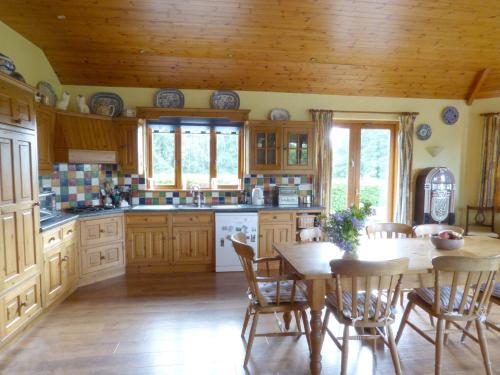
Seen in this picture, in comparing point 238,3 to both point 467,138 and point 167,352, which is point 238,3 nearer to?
point 167,352

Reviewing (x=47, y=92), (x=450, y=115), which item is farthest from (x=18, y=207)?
(x=450, y=115)

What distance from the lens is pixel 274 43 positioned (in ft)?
12.4

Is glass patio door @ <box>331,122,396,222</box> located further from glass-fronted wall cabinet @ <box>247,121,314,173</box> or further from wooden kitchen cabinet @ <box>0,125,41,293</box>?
wooden kitchen cabinet @ <box>0,125,41,293</box>

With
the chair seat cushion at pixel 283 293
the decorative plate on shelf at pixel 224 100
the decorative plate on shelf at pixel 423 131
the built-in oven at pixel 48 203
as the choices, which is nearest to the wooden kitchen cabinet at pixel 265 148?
the decorative plate on shelf at pixel 224 100

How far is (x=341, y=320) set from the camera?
2.00 m

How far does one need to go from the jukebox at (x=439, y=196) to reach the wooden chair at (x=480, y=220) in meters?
0.49

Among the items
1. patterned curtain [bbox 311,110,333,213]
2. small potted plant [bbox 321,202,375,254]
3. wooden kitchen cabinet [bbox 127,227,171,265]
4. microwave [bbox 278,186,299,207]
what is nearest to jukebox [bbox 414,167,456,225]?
patterned curtain [bbox 311,110,333,213]

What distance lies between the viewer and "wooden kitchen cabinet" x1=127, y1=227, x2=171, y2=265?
401 centimetres

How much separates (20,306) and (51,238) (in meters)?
0.67

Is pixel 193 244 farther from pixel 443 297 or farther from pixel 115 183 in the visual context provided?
pixel 443 297

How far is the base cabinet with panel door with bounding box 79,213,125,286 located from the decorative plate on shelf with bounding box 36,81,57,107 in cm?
153

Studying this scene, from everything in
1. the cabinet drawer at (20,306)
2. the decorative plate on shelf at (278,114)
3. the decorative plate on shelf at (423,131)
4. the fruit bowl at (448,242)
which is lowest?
the cabinet drawer at (20,306)

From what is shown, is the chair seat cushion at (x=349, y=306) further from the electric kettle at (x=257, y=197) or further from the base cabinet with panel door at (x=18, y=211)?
the base cabinet with panel door at (x=18, y=211)

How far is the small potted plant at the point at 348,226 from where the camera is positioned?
2.17m
